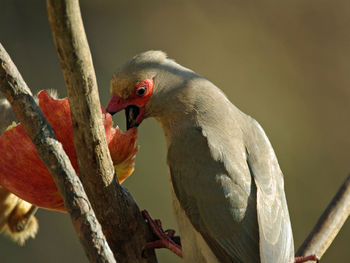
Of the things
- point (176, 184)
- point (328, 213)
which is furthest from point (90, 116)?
point (328, 213)

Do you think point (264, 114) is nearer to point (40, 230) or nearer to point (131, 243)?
point (40, 230)

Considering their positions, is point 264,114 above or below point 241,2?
below

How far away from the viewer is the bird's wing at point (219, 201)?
1.81 metres

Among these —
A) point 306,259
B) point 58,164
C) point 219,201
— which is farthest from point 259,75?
point 58,164

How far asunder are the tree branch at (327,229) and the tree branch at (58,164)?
3.62 feet

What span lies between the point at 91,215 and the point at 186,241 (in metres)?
0.76

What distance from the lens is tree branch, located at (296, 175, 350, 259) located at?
205cm

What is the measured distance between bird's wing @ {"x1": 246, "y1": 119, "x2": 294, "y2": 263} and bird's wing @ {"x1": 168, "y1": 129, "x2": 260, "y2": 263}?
30mm

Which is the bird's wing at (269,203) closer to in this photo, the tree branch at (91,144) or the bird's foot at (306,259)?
the bird's foot at (306,259)

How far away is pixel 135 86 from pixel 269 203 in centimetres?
65

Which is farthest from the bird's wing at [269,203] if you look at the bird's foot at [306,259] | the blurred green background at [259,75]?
the blurred green background at [259,75]

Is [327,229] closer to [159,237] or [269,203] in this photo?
[269,203]

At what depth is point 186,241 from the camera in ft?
6.26

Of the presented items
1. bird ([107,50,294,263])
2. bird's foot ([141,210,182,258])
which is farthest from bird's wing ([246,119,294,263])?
bird's foot ([141,210,182,258])
